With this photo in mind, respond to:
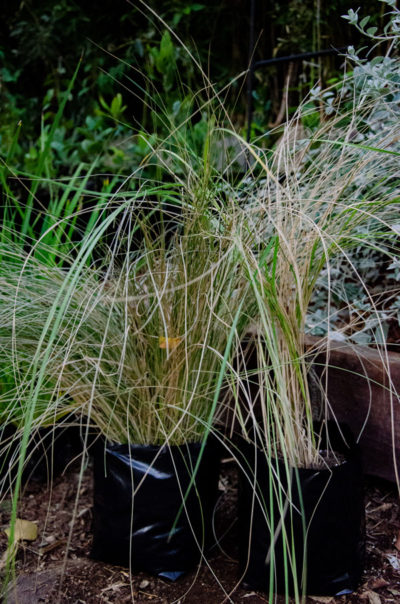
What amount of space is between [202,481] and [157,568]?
0.19 m

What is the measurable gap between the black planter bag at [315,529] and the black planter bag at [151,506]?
11 centimetres

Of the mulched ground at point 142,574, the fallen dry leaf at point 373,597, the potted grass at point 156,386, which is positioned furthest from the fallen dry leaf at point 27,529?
the fallen dry leaf at point 373,597

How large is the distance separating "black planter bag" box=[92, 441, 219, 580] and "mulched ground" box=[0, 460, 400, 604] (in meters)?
0.04

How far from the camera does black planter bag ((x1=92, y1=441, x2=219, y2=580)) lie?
1110 millimetres

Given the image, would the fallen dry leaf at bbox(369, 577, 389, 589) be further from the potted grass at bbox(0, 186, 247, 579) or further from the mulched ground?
the potted grass at bbox(0, 186, 247, 579)

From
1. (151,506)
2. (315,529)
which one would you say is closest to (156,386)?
(151,506)

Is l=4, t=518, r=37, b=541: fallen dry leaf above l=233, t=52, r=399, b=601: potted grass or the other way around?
the other way around

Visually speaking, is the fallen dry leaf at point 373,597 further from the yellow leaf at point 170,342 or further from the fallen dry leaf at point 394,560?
the yellow leaf at point 170,342

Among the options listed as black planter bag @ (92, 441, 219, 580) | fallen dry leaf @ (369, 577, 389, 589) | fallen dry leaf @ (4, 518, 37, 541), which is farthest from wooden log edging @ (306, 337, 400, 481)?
fallen dry leaf @ (4, 518, 37, 541)

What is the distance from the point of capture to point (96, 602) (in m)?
1.08

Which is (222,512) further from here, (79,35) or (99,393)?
(79,35)

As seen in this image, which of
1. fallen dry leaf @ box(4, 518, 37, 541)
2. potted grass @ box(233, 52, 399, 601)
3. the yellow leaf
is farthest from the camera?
fallen dry leaf @ box(4, 518, 37, 541)

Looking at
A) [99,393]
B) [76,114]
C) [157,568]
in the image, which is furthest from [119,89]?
[157,568]

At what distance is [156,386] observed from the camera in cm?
108
